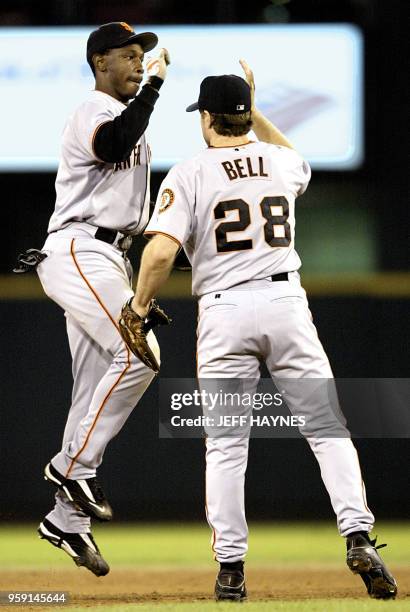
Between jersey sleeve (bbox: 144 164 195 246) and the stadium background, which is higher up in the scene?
jersey sleeve (bbox: 144 164 195 246)

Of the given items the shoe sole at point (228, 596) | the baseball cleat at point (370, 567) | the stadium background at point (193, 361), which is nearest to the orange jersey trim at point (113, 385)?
the shoe sole at point (228, 596)

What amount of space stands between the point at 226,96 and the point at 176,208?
362 millimetres

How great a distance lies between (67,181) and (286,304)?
0.82m

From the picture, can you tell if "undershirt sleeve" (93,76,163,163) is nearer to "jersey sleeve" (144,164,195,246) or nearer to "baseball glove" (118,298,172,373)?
"jersey sleeve" (144,164,195,246)

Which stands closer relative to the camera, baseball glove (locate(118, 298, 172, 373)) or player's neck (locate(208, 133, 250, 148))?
baseball glove (locate(118, 298, 172, 373))

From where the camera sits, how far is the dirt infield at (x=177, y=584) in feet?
11.7

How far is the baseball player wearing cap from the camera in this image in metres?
3.35

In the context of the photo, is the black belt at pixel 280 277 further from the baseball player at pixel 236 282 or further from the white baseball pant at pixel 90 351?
the white baseball pant at pixel 90 351

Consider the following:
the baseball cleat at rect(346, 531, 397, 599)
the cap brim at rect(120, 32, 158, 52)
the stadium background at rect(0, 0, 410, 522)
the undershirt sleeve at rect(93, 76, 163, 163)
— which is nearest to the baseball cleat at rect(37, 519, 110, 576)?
the baseball cleat at rect(346, 531, 397, 599)

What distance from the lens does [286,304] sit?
3.25 meters

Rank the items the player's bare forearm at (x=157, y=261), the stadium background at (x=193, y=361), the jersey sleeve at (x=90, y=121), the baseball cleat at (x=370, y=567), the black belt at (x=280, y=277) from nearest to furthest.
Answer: the baseball cleat at (x=370, y=567), the player's bare forearm at (x=157, y=261), the black belt at (x=280, y=277), the jersey sleeve at (x=90, y=121), the stadium background at (x=193, y=361)

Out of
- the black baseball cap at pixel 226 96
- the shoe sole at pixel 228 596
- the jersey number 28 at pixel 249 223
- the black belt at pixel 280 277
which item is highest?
the black baseball cap at pixel 226 96

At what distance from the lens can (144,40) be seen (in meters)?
3.55

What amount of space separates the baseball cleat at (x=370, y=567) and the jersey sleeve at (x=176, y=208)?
38.4 inches
